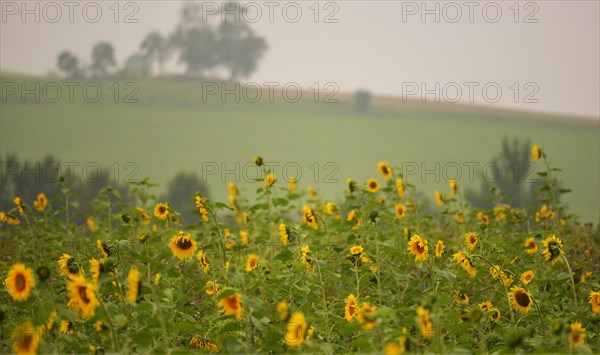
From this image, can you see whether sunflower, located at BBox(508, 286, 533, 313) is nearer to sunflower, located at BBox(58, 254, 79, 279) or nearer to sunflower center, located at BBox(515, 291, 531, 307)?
sunflower center, located at BBox(515, 291, 531, 307)

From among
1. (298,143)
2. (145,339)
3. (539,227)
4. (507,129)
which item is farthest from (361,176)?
(145,339)

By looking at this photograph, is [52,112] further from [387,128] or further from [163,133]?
[387,128]

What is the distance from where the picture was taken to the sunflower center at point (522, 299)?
4.48 metres

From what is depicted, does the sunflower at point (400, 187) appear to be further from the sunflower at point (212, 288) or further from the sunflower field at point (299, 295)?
the sunflower at point (212, 288)

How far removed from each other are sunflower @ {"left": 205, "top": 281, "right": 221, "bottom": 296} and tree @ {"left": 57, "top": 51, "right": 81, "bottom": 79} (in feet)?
144

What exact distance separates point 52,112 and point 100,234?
31691 millimetres

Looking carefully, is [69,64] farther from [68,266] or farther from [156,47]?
[68,266]

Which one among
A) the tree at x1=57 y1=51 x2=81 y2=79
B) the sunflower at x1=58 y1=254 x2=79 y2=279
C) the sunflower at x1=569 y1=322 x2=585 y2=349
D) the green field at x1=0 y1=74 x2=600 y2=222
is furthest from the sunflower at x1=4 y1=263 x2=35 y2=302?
the tree at x1=57 y1=51 x2=81 y2=79

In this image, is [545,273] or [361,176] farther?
[361,176]

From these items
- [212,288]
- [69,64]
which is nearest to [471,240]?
[212,288]

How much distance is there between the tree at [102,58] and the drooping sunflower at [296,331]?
1804 inches

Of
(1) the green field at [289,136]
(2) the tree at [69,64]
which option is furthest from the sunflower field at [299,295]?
(2) the tree at [69,64]

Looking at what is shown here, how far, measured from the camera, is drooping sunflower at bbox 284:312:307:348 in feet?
10.6

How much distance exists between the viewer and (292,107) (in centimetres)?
4262
